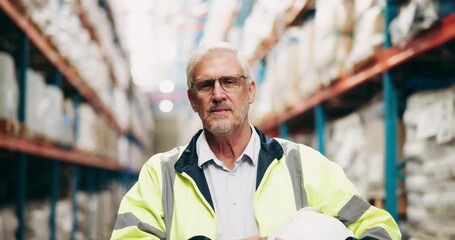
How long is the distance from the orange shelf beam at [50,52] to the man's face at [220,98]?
1653mm

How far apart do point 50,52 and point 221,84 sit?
2953mm

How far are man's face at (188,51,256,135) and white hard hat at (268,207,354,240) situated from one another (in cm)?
53

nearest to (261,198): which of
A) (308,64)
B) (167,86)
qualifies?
(308,64)

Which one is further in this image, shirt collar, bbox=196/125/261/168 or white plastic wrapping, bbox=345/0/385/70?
white plastic wrapping, bbox=345/0/385/70

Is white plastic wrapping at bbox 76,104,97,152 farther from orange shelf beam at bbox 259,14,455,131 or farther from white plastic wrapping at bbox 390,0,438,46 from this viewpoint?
white plastic wrapping at bbox 390,0,438,46

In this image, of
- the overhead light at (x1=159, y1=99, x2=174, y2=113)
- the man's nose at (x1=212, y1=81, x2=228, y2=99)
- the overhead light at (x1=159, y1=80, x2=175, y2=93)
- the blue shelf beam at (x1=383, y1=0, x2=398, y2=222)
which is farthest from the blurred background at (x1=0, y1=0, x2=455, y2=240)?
the overhead light at (x1=159, y1=99, x2=174, y2=113)

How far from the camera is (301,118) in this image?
6.67 meters

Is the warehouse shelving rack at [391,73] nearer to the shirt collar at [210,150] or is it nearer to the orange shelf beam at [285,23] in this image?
the shirt collar at [210,150]

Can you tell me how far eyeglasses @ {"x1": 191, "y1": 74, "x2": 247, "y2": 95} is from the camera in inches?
92.2

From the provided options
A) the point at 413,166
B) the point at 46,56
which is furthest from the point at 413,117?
the point at 46,56

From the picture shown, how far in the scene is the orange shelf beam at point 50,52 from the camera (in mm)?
3714

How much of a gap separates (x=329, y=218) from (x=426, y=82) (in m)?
1.93

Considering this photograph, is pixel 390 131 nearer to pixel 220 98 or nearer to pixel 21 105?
pixel 220 98

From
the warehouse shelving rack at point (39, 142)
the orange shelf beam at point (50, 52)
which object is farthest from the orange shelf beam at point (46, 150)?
the orange shelf beam at point (50, 52)
